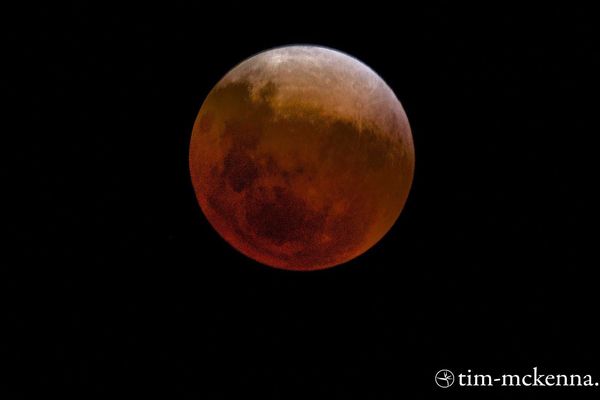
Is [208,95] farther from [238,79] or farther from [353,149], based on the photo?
[353,149]

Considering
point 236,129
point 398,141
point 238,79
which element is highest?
point 238,79

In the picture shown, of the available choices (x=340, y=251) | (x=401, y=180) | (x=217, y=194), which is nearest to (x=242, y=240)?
(x=217, y=194)

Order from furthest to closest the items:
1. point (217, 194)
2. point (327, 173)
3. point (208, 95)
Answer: point (208, 95)
point (217, 194)
point (327, 173)

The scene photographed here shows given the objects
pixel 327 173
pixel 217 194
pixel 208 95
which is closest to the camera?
pixel 327 173

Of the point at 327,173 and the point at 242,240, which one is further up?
the point at 327,173

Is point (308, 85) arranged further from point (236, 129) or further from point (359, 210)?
point (359, 210)

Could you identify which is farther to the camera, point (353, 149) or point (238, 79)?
point (238, 79)
